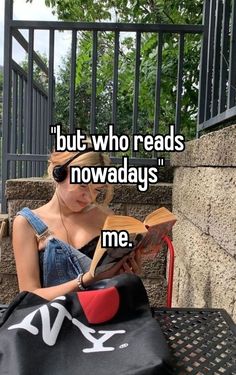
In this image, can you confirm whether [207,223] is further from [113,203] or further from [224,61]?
[113,203]

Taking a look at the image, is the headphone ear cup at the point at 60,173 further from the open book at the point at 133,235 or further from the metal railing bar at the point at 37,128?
the metal railing bar at the point at 37,128

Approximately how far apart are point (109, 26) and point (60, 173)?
142 cm

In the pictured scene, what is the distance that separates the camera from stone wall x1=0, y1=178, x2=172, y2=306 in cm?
276

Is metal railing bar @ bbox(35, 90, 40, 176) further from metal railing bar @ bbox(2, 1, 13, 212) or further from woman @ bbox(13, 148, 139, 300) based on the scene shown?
woman @ bbox(13, 148, 139, 300)

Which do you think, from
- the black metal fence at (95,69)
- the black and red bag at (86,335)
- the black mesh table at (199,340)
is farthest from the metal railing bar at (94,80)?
the black and red bag at (86,335)

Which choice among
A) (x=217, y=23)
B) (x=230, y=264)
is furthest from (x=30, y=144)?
(x=230, y=264)

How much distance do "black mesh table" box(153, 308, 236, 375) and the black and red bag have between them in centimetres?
10

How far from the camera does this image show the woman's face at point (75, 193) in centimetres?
181

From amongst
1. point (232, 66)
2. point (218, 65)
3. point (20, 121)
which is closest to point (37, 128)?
point (20, 121)

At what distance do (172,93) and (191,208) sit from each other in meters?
1.71

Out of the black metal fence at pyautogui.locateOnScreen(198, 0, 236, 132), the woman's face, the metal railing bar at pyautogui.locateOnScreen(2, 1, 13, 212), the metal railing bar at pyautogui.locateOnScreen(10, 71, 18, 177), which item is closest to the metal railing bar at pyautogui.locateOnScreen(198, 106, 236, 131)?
the black metal fence at pyautogui.locateOnScreen(198, 0, 236, 132)

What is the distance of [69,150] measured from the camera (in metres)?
1.95

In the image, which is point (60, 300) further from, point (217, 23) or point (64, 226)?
point (217, 23)

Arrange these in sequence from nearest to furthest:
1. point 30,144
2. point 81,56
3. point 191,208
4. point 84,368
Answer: point 84,368, point 191,208, point 30,144, point 81,56
